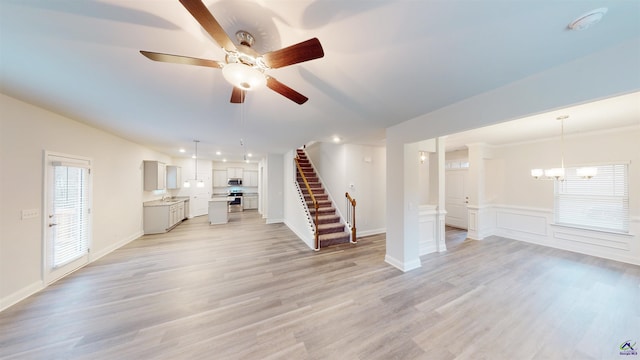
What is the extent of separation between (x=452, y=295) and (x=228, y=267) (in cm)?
362

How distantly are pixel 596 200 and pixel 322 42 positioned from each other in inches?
260

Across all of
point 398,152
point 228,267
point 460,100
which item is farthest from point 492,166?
point 228,267

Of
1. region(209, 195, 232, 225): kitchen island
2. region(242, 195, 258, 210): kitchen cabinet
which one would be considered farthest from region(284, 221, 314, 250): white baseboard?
region(242, 195, 258, 210): kitchen cabinet

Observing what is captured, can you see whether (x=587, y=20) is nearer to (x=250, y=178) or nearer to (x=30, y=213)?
(x=30, y=213)

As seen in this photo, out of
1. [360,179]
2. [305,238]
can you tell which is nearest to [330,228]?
[305,238]

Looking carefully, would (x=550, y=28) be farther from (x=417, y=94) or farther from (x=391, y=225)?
(x=391, y=225)

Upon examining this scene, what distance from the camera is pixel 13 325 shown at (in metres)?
2.03

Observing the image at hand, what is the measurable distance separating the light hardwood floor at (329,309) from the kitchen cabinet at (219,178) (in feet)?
18.4

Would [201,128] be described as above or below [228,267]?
above

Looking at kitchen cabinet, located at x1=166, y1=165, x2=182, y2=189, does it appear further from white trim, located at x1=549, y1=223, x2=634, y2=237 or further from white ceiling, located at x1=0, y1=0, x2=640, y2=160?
white trim, located at x1=549, y1=223, x2=634, y2=237

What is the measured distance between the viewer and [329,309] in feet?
7.70

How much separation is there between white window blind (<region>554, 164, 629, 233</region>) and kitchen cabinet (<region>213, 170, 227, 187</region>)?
11.5 m

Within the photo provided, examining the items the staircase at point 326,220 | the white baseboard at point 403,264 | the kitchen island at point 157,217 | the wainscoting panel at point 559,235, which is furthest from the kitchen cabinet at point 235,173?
the wainscoting panel at point 559,235

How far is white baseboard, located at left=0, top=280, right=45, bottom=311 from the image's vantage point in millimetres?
2286
